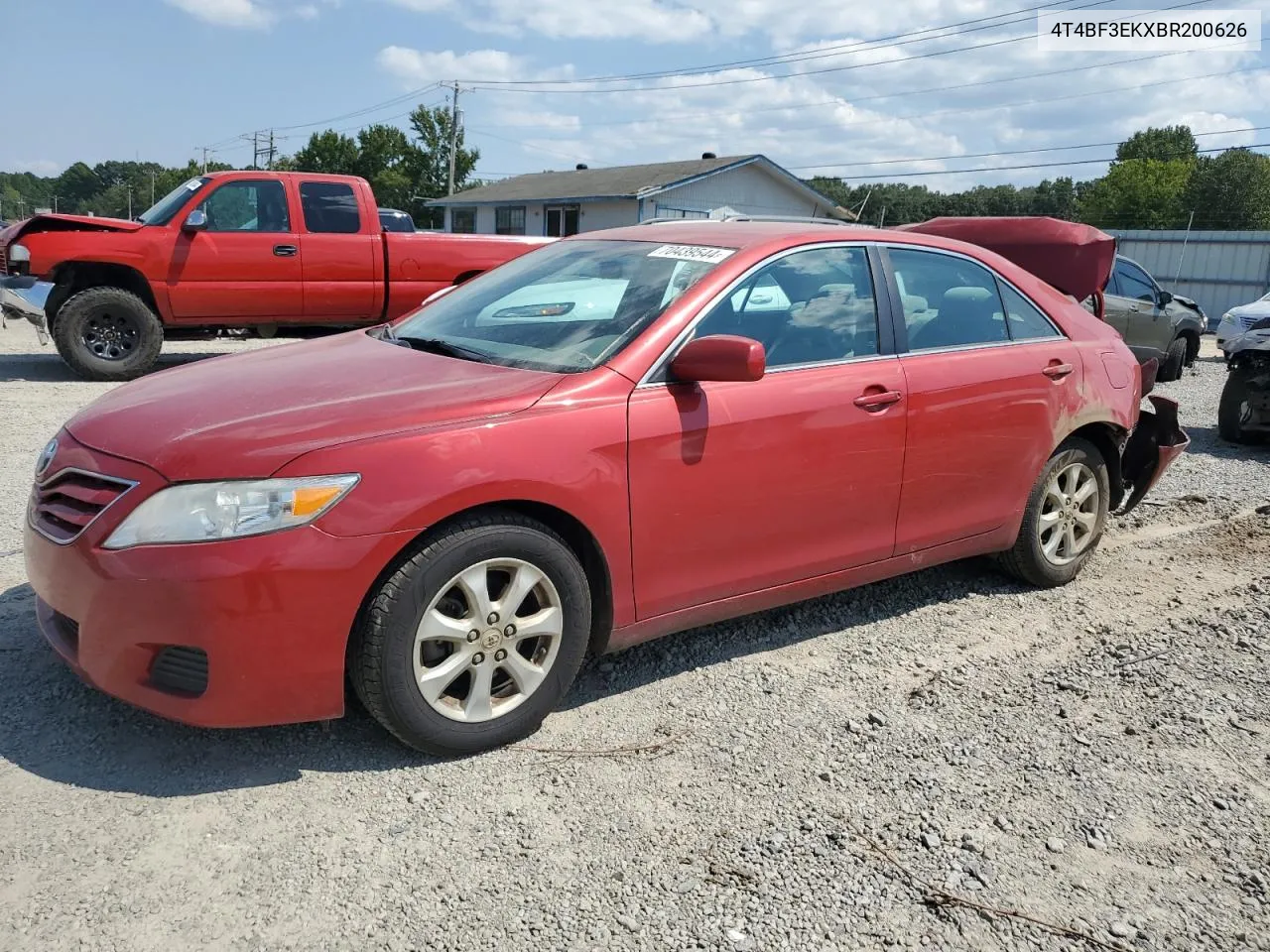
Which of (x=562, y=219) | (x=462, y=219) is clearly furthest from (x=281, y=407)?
(x=462, y=219)

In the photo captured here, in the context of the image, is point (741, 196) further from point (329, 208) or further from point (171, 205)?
point (171, 205)

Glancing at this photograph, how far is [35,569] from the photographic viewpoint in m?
3.13

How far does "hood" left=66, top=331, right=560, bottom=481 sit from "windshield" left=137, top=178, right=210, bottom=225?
757 cm

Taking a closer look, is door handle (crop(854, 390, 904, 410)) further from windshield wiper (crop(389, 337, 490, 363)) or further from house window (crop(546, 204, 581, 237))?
house window (crop(546, 204, 581, 237))

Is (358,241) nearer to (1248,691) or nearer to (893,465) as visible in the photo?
(893,465)

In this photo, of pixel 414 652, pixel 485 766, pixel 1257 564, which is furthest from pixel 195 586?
pixel 1257 564

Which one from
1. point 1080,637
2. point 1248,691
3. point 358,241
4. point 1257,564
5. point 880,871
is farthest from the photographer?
point 358,241

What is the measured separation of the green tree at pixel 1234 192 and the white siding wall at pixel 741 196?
26358mm

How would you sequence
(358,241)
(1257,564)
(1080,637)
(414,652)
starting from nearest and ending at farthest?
(414,652) → (1080,637) → (1257,564) → (358,241)

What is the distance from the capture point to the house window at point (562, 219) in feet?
126

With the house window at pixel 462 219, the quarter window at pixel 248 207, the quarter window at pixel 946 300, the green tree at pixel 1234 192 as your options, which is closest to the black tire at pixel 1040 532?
the quarter window at pixel 946 300

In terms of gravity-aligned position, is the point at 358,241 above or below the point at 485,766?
A: above

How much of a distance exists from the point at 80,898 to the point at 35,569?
109 cm

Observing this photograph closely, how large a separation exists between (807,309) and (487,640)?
177 centimetres
